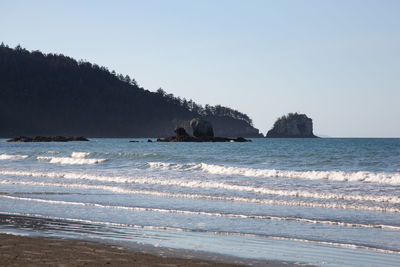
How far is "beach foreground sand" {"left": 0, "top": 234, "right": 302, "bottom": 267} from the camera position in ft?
27.7

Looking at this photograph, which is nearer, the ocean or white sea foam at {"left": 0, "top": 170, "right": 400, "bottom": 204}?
the ocean

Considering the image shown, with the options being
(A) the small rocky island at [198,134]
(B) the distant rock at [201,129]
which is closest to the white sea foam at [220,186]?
→ (A) the small rocky island at [198,134]

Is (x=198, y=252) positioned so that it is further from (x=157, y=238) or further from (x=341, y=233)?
(x=341, y=233)

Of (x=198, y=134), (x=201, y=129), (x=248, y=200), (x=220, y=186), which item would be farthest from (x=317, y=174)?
(x=201, y=129)

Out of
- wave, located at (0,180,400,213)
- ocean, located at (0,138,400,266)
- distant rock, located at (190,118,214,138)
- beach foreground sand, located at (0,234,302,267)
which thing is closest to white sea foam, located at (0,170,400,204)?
ocean, located at (0,138,400,266)

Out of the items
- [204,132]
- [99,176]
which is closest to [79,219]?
[99,176]

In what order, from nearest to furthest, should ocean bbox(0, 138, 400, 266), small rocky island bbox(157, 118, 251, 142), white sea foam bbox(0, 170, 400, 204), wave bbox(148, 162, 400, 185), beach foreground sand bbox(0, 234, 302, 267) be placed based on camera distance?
beach foreground sand bbox(0, 234, 302, 267), ocean bbox(0, 138, 400, 266), white sea foam bbox(0, 170, 400, 204), wave bbox(148, 162, 400, 185), small rocky island bbox(157, 118, 251, 142)

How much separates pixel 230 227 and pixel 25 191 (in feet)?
38.2

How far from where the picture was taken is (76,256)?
8.85 metres

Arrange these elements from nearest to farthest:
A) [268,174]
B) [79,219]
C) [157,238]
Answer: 1. [157,238]
2. [79,219]
3. [268,174]

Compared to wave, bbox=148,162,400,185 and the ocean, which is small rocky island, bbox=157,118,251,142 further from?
the ocean

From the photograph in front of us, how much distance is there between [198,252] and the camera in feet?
31.3

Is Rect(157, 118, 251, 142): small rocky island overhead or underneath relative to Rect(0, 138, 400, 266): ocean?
overhead

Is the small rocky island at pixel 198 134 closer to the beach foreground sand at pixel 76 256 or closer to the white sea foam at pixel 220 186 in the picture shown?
the white sea foam at pixel 220 186
